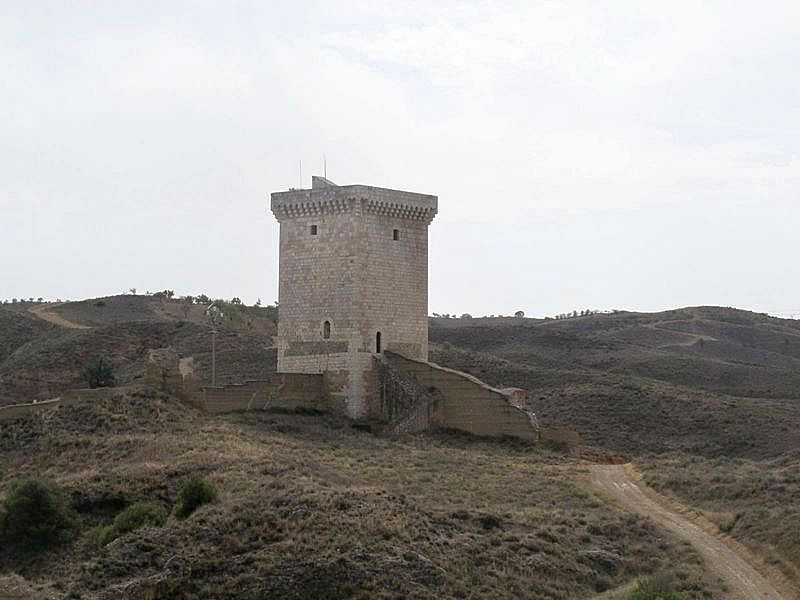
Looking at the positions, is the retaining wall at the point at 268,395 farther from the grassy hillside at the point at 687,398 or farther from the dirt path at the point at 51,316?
the dirt path at the point at 51,316

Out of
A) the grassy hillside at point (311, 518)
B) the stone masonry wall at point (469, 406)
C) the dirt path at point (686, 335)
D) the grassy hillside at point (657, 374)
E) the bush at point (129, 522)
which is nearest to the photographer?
the grassy hillside at point (311, 518)

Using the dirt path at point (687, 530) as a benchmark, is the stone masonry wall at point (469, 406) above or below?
above

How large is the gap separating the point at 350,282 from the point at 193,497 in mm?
11708

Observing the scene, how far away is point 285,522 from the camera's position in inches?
816

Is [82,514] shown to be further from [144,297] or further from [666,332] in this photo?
[666,332]

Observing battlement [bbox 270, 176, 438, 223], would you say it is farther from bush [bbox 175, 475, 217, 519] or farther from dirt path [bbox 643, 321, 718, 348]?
dirt path [bbox 643, 321, 718, 348]

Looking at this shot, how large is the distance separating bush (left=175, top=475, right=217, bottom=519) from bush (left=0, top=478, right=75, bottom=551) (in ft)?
6.81

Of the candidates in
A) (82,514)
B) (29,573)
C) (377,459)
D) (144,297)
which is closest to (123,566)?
(29,573)

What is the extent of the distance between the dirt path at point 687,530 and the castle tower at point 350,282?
656 cm

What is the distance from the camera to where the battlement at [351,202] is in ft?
109

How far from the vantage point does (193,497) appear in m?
22.0

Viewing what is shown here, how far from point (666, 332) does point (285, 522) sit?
6318cm

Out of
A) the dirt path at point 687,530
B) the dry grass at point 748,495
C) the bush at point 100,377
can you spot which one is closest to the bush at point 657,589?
the dirt path at point 687,530

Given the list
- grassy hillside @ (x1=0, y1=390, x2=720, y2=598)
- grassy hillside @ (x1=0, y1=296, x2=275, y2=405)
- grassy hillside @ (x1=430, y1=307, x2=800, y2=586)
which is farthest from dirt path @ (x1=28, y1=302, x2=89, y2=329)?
grassy hillside @ (x1=0, y1=390, x2=720, y2=598)
